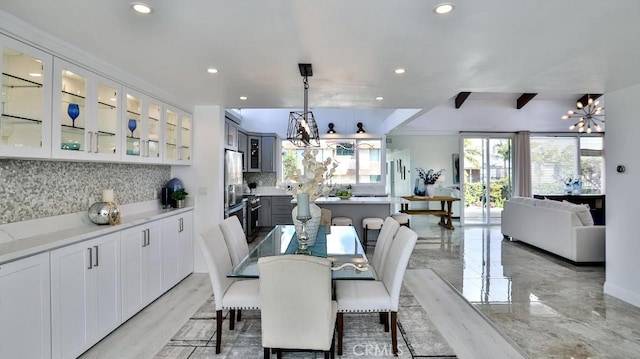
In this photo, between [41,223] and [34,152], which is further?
[41,223]

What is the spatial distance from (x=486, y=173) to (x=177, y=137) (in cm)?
771

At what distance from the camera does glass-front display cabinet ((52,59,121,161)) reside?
237 cm

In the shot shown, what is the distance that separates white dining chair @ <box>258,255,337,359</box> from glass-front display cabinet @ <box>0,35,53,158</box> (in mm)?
1729

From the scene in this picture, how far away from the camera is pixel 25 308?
1.95 m

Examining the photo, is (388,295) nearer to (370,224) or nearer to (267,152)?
(370,224)

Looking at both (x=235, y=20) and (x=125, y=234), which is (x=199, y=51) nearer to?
(x=235, y=20)

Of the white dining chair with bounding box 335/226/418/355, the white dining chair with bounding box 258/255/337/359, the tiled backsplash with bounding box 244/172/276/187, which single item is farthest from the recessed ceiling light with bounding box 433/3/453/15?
the tiled backsplash with bounding box 244/172/276/187

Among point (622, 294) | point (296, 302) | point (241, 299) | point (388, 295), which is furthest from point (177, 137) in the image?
point (622, 294)

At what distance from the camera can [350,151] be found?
8.61 metres

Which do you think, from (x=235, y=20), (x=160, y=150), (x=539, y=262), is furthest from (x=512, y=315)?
(x=160, y=150)

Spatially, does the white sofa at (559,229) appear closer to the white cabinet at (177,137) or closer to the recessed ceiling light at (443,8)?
the recessed ceiling light at (443,8)

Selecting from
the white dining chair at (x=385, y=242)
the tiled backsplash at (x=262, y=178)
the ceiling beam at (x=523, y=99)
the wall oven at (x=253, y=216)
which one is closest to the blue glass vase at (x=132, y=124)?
the white dining chair at (x=385, y=242)

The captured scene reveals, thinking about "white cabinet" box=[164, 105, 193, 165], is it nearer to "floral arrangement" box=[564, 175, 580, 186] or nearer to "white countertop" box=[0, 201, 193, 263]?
"white countertop" box=[0, 201, 193, 263]

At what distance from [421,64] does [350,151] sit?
5.72m
